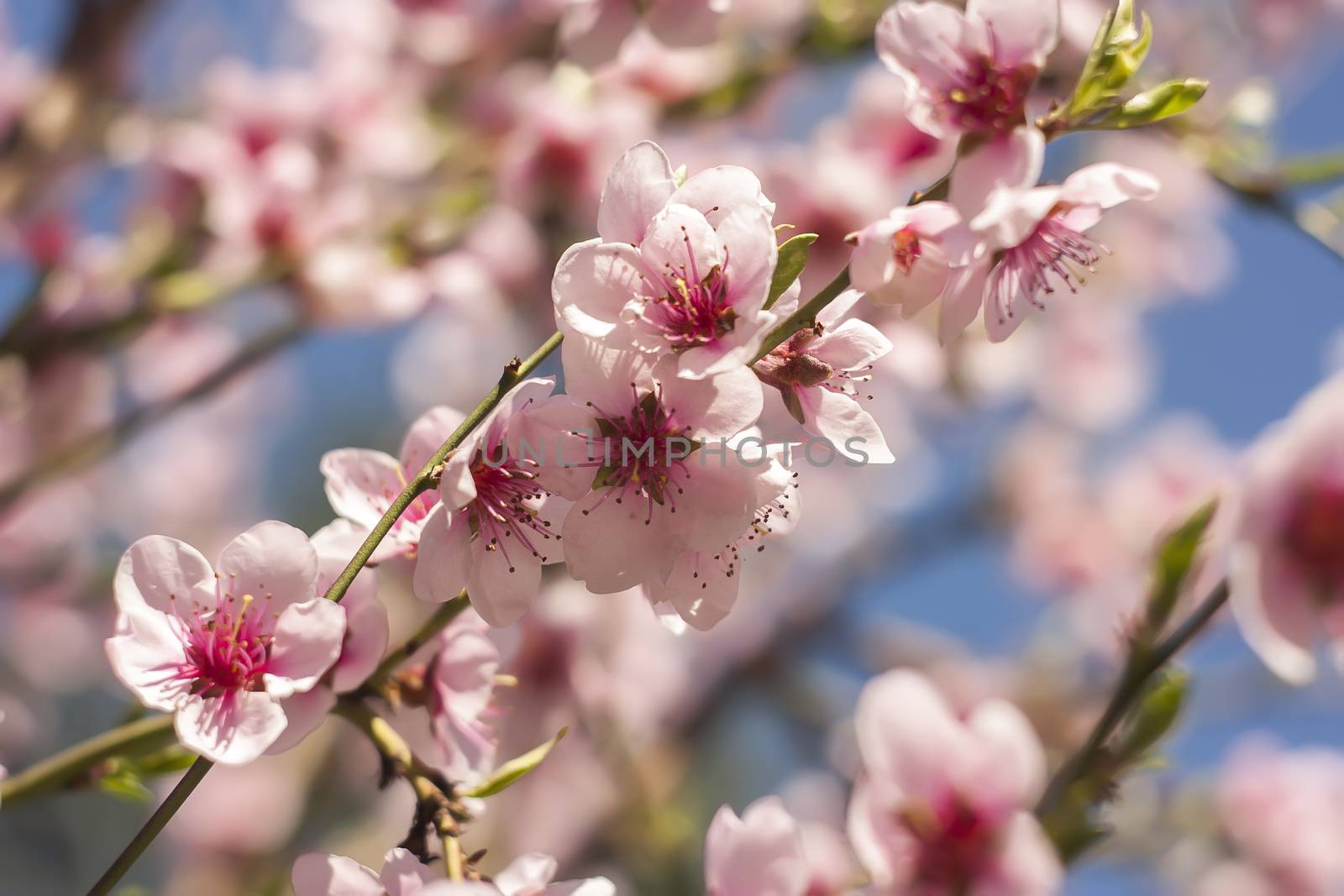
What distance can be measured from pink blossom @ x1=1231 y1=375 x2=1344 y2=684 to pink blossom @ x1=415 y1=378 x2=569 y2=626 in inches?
18.2

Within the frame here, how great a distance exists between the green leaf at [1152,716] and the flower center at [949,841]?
0.13 metres

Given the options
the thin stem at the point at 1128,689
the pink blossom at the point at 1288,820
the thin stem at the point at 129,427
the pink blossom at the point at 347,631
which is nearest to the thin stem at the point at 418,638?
the pink blossom at the point at 347,631

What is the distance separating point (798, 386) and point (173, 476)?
3460mm

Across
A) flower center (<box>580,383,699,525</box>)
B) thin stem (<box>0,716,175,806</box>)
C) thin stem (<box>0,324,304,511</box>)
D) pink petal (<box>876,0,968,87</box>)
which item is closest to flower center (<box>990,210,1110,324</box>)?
pink petal (<box>876,0,968,87</box>)

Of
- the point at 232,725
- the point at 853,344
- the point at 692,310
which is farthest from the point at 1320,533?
the point at 232,725

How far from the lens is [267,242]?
4.73 feet

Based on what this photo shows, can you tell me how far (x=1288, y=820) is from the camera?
6.23ft

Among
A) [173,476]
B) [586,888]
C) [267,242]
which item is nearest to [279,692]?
[586,888]

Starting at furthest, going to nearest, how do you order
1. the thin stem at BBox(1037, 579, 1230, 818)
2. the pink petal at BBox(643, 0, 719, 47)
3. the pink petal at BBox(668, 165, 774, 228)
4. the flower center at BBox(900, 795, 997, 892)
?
the pink petal at BBox(643, 0, 719, 47) → the flower center at BBox(900, 795, 997, 892) → the thin stem at BBox(1037, 579, 1230, 818) → the pink petal at BBox(668, 165, 774, 228)

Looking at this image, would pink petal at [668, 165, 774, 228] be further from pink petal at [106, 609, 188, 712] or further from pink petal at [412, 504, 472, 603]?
pink petal at [106, 609, 188, 712]

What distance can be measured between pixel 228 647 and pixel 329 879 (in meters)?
0.14

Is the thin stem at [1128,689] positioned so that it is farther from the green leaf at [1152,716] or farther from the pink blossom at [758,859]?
the pink blossom at [758,859]

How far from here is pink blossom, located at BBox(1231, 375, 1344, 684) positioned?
747mm

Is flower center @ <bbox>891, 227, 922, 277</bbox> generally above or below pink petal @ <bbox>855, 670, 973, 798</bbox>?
above
